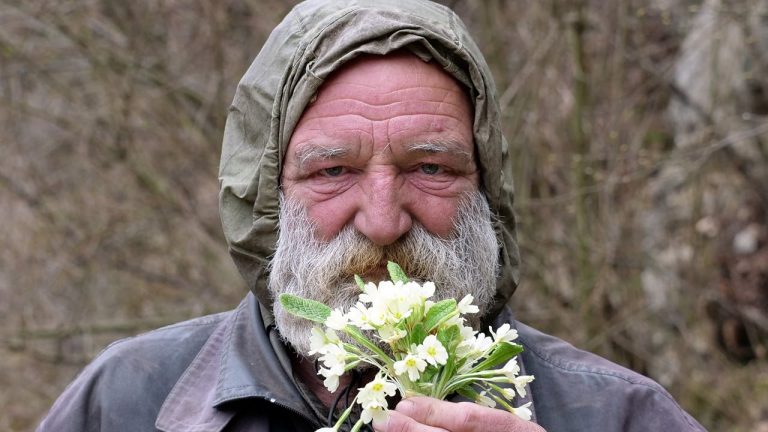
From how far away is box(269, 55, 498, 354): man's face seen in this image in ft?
9.19

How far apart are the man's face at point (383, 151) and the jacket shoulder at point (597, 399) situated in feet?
1.68

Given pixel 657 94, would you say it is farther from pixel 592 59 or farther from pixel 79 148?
pixel 79 148

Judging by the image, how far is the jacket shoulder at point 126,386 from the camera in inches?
115

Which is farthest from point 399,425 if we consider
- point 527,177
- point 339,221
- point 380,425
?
point 527,177

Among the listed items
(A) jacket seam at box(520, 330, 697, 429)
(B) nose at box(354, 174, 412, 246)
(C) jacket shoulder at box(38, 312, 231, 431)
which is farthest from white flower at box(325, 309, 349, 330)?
(A) jacket seam at box(520, 330, 697, 429)

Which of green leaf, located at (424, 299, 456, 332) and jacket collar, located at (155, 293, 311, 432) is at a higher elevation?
green leaf, located at (424, 299, 456, 332)

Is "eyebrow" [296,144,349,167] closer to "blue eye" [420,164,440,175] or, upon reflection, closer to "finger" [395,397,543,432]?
"blue eye" [420,164,440,175]

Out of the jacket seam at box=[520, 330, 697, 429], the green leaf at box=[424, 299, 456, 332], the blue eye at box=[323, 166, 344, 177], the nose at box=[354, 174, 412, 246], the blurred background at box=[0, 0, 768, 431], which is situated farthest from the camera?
the blurred background at box=[0, 0, 768, 431]

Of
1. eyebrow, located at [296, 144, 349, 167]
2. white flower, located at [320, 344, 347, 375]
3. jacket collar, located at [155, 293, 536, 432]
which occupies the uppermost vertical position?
eyebrow, located at [296, 144, 349, 167]

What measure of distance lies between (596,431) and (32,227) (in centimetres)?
517

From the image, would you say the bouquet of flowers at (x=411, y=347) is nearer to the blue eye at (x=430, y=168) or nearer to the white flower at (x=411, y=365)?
the white flower at (x=411, y=365)

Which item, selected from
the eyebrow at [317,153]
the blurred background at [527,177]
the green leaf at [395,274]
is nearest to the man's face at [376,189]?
the eyebrow at [317,153]

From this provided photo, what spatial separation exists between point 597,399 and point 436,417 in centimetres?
84

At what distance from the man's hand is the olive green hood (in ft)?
2.79
